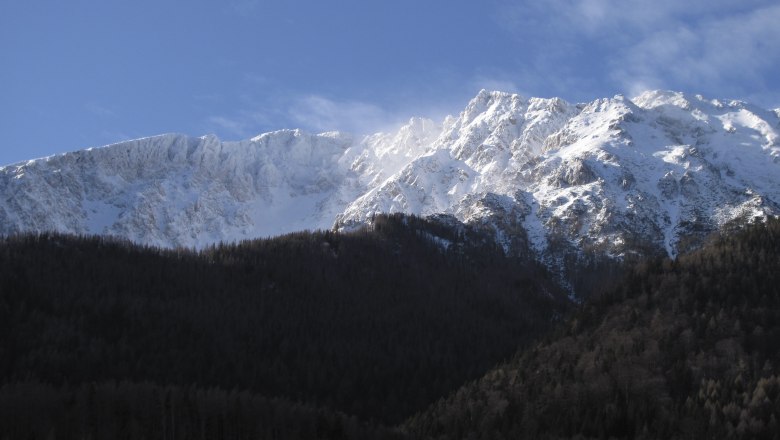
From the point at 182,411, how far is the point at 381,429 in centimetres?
3818

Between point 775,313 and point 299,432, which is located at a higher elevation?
point 775,313

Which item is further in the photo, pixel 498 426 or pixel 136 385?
pixel 136 385

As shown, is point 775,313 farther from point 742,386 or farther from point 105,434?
point 105,434

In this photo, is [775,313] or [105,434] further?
[775,313]

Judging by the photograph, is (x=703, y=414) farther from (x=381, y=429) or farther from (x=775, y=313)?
(x=381, y=429)

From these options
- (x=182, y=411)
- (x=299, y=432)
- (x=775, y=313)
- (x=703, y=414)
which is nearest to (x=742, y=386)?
(x=703, y=414)

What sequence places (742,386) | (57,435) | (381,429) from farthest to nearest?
(381,429) < (742,386) < (57,435)

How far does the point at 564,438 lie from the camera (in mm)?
164125

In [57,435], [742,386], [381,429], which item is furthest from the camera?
[381,429]

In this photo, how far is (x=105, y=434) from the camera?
511ft

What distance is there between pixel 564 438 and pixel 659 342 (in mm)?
40911

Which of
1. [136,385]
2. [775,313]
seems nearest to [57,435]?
[136,385]

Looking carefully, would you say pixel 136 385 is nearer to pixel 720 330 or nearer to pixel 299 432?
pixel 299 432

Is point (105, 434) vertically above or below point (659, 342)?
below
